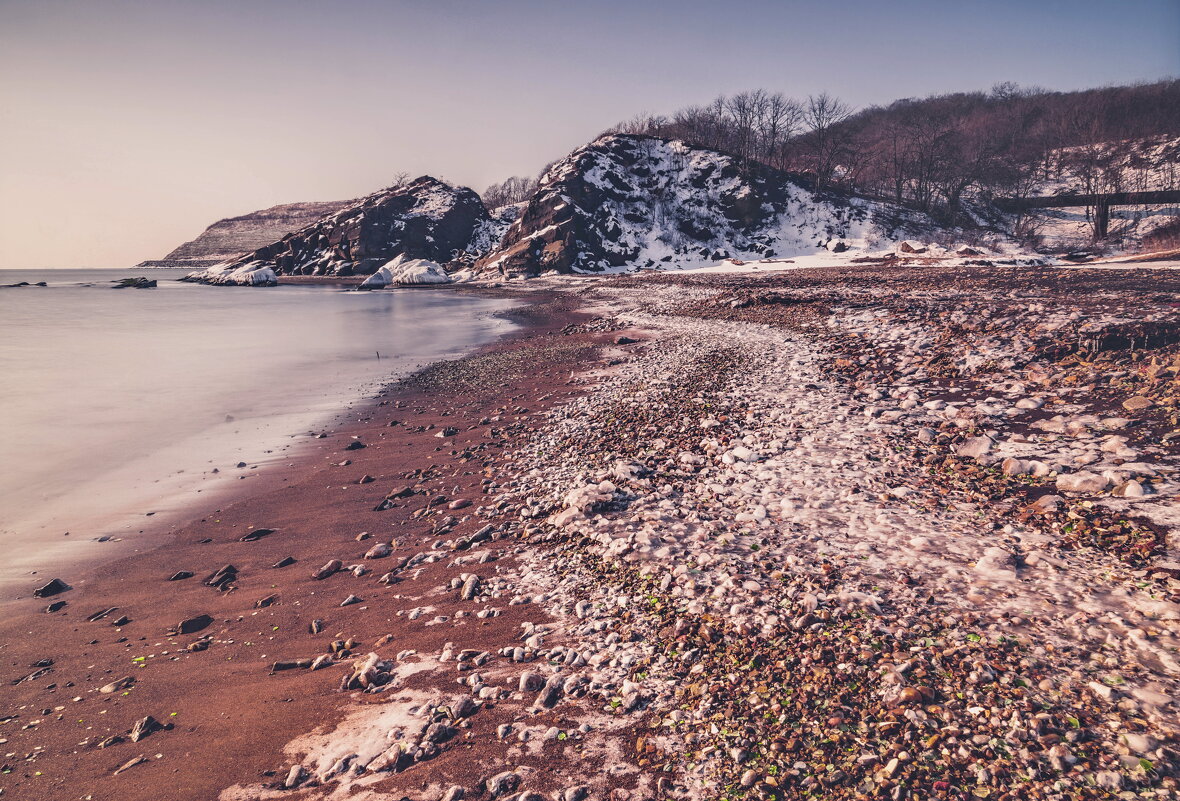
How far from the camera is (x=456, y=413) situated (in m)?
13.9

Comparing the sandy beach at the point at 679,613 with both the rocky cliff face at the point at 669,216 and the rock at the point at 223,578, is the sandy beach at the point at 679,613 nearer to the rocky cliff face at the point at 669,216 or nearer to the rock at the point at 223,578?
the rock at the point at 223,578

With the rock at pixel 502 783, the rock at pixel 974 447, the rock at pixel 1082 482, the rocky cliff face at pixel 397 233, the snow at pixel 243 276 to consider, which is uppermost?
the rocky cliff face at pixel 397 233

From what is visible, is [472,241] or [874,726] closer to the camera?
[874,726]

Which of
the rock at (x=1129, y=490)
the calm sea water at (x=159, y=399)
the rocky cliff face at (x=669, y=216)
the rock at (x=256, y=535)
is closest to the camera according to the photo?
the rock at (x=1129, y=490)

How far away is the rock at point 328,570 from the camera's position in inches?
275

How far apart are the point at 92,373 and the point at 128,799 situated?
27618mm

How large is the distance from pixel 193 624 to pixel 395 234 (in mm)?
107069

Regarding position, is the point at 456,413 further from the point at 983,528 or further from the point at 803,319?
the point at 803,319

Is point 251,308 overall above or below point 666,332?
above

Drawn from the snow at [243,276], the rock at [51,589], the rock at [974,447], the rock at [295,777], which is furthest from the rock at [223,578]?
the snow at [243,276]

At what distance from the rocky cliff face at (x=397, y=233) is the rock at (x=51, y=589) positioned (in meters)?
92.1

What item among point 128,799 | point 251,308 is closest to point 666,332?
point 128,799

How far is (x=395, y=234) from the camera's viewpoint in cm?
10112

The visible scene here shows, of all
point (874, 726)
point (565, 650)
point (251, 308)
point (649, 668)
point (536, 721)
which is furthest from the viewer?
point (251, 308)
